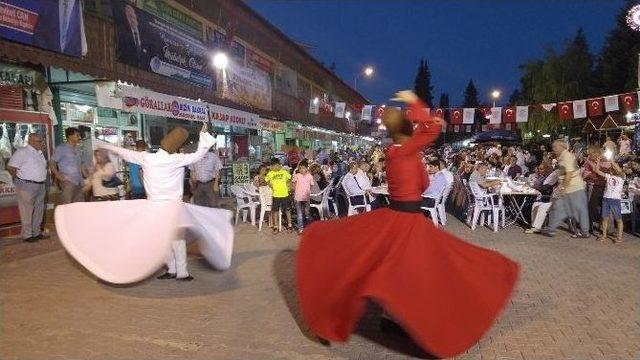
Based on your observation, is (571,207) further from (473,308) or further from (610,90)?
(610,90)

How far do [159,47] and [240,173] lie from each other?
4729 mm

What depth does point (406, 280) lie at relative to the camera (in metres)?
3.81

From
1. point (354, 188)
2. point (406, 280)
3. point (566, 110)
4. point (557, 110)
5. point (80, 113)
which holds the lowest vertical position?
point (406, 280)

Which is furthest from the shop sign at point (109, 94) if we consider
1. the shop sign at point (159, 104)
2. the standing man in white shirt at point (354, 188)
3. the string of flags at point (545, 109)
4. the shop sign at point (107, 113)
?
the string of flags at point (545, 109)

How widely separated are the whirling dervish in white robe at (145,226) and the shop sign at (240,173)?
9.91 metres

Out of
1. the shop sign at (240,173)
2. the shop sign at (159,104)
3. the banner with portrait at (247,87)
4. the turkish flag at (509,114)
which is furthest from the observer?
the turkish flag at (509,114)

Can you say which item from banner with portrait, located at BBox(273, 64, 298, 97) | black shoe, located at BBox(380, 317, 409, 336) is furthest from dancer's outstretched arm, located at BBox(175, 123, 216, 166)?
banner with portrait, located at BBox(273, 64, 298, 97)

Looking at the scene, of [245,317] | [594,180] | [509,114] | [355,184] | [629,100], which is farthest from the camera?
[509,114]

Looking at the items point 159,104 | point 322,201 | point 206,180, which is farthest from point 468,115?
point 206,180

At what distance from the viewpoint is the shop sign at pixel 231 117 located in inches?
646

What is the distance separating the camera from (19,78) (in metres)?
9.71

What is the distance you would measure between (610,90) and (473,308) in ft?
151

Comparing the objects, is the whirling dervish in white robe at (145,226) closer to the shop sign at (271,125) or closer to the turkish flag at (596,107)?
the shop sign at (271,125)

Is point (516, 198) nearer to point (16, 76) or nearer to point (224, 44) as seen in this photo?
point (16, 76)
